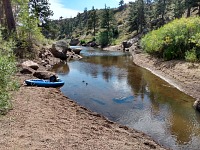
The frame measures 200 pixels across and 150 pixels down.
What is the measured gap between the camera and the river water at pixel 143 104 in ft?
42.0

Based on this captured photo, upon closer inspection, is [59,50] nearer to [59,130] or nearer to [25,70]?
[25,70]

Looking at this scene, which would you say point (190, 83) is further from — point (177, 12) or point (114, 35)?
point (114, 35)

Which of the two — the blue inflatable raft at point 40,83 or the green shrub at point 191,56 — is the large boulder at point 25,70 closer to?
the blue inflatable raft at point 40,83

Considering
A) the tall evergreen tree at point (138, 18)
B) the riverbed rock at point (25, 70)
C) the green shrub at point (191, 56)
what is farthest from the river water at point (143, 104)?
the tall evergreen tree at point (138, 18)

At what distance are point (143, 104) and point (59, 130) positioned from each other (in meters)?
8.75

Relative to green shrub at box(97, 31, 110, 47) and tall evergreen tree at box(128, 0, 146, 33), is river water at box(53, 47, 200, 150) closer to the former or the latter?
tall evergreen tree at box(128, 0, 146, 33)

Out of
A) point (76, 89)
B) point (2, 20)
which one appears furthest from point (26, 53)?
point (76, 89)

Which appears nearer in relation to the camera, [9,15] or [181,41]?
[9,15]

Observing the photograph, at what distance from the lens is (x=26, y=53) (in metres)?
29.3

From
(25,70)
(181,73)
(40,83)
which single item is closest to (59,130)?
(40,83)

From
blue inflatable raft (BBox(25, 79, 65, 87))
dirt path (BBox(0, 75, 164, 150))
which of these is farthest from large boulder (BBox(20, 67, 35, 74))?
dirt path (BBox(0, 75, 164, 150))

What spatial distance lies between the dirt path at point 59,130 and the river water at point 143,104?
1613mm

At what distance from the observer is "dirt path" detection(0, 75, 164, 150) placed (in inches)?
355

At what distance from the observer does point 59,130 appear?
413 inches
